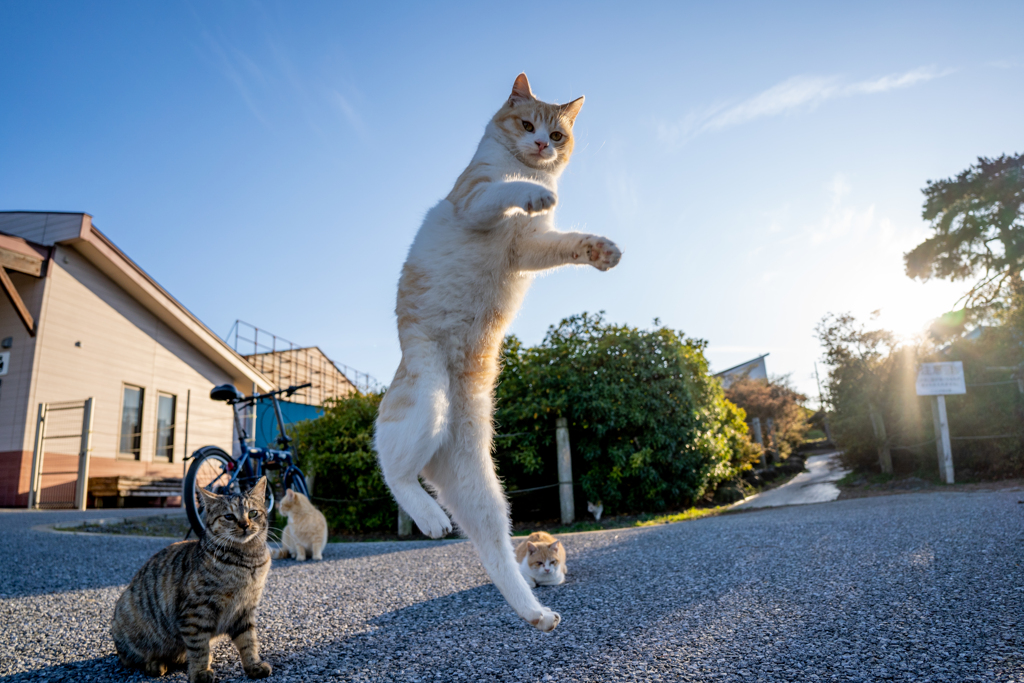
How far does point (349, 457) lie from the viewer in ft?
28.0

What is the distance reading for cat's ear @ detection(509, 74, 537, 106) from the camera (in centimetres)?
138

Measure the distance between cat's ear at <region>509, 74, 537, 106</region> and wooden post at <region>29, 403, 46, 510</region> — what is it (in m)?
12.8

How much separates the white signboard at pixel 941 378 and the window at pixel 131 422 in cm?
1612

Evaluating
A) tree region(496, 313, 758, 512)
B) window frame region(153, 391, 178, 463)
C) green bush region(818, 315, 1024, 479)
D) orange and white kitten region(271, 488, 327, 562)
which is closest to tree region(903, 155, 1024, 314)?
green bush region(818, 315, 1024, 479)

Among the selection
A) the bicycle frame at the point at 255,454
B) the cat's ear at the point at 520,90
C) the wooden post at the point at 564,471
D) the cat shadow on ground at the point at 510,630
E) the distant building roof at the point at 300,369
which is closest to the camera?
the cat's ear at the point at 520,90

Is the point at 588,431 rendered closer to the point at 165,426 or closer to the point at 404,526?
the point at 404,526

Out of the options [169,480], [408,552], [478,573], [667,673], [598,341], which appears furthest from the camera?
[169,480]

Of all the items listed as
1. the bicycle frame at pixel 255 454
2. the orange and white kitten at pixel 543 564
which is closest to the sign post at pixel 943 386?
the orange and white kitten at pixel 543 564

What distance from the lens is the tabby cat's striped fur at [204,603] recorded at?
3.02 m

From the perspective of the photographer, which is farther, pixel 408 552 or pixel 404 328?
pixel 408 552

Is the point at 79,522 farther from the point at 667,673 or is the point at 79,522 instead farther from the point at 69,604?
the point at 667,673

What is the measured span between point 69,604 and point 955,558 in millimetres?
7075

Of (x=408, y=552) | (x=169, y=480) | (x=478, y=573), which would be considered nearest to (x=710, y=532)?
(x=478, y=573)

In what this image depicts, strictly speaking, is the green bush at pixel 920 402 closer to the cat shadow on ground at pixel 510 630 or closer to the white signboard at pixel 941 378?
the white signboard at pixel 941 378
